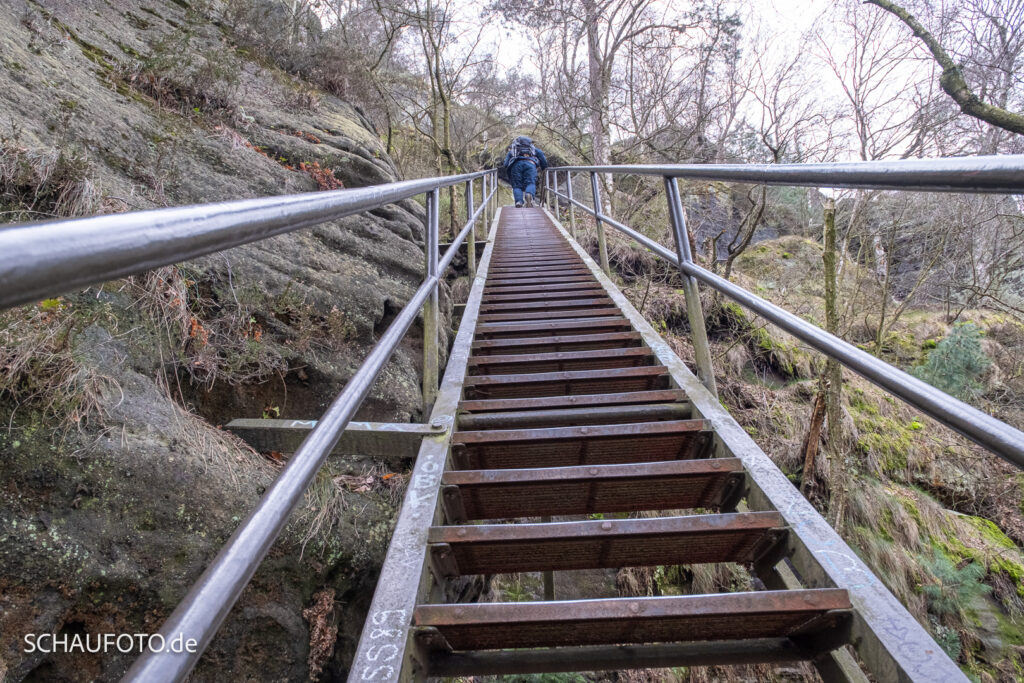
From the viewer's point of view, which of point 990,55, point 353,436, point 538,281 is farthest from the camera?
point 990,55

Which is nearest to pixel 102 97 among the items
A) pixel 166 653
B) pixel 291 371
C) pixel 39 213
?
pixel 39 213

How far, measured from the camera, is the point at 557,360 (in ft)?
9.91

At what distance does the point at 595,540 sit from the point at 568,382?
4.18 ft

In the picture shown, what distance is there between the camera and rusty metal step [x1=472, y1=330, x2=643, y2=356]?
3.29m

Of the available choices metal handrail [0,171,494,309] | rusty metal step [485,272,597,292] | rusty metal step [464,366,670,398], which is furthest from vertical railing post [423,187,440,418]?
rusty metal step [485,272,597,292]

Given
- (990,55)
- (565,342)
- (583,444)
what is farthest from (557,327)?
(990,55)

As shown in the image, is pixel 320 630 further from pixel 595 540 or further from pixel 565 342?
pixel 565 342

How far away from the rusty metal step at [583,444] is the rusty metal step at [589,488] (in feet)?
0.75

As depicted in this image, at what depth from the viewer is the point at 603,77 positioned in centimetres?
1227

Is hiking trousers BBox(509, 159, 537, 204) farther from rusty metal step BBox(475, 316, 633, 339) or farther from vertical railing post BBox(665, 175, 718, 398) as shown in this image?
vertical railing post BBox(665, 175, 718, 398)

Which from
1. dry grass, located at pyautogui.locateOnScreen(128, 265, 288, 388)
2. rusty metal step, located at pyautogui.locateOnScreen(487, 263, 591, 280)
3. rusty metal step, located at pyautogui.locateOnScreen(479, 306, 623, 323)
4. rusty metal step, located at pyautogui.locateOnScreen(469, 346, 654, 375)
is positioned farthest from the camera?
rusty metal step, located at pyautogui.locateOnScreen(487, 263, 591, 280)

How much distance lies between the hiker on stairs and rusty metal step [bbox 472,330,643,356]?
9656 mm

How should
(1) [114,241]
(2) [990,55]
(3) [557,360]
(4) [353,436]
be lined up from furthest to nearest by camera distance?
1. (2) [990,55]
2. (3) [557,360]
3. (4) [353,436]
4. (1) [114,241]

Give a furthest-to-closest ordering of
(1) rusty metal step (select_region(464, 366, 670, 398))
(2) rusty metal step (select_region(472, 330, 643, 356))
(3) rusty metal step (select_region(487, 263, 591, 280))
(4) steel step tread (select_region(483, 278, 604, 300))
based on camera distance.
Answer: (3) rusty metal step (select_region(487, 263, 591, 280)) < (4) steel step tread (select_region(483, 278, 604, 300)) < (2) rusty metal step (select_region(472, 330, 643, 356)) < (1) rusty metal step (select_region(464, 366, 670, 398))
